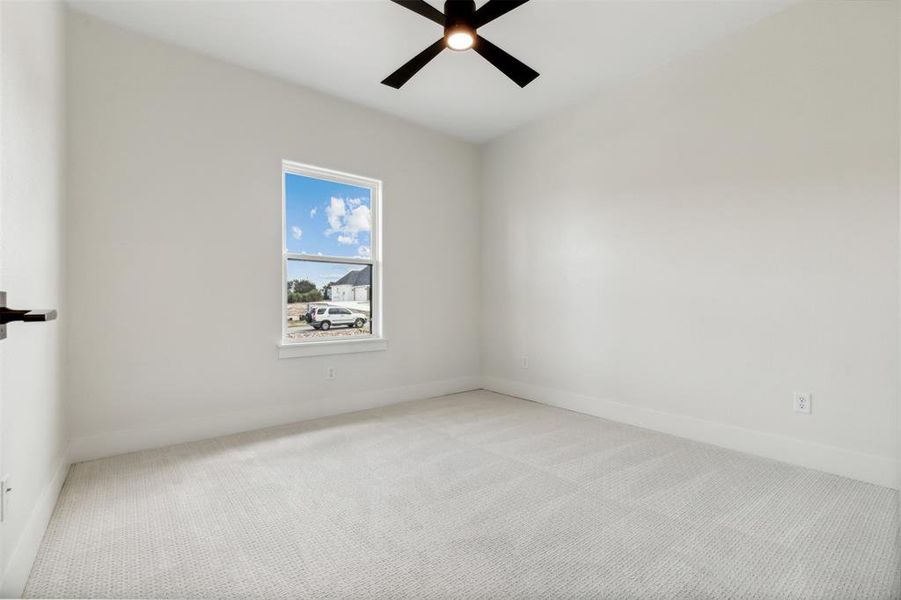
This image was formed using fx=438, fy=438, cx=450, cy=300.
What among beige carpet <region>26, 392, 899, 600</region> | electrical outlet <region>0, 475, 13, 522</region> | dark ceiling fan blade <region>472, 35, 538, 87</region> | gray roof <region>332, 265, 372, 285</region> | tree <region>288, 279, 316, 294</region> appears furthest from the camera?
gray roof <region>332, 265, 372, 285</region>

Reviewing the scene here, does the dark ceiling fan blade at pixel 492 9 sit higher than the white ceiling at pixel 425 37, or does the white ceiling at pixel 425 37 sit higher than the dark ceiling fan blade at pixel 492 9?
the white ceiling at pixel 425 37

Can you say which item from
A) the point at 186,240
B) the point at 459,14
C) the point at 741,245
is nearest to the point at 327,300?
the point at 186,240

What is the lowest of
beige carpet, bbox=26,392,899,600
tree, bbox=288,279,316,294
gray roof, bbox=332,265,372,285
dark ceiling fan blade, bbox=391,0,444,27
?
beige carpet, bbox=26,392,899,600

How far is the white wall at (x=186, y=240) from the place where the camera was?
2639mm

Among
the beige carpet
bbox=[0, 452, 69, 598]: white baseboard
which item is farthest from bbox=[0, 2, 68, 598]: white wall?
the beige carpet

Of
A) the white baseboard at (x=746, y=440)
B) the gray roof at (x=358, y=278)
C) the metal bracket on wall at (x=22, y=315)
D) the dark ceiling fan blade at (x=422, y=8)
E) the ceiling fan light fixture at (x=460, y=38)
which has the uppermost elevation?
the dark ceiling fan blade at (x=422, y=8)

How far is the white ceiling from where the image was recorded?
2.58 meters

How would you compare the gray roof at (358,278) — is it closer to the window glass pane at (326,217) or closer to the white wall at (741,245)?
the window glass pane at (326,217)

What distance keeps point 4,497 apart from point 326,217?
2788 mm

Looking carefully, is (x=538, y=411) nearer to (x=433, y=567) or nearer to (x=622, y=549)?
(x=622, y=549)

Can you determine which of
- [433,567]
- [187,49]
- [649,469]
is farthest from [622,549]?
[187,49]

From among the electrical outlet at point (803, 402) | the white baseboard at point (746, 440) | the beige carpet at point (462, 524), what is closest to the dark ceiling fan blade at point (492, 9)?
the beige carpet at point (462, 524)

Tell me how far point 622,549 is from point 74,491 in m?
2.57

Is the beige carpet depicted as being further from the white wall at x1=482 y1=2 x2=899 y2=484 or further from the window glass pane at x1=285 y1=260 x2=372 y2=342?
the window glass pane at x1=285 y1=260 x2=372 y2=342
